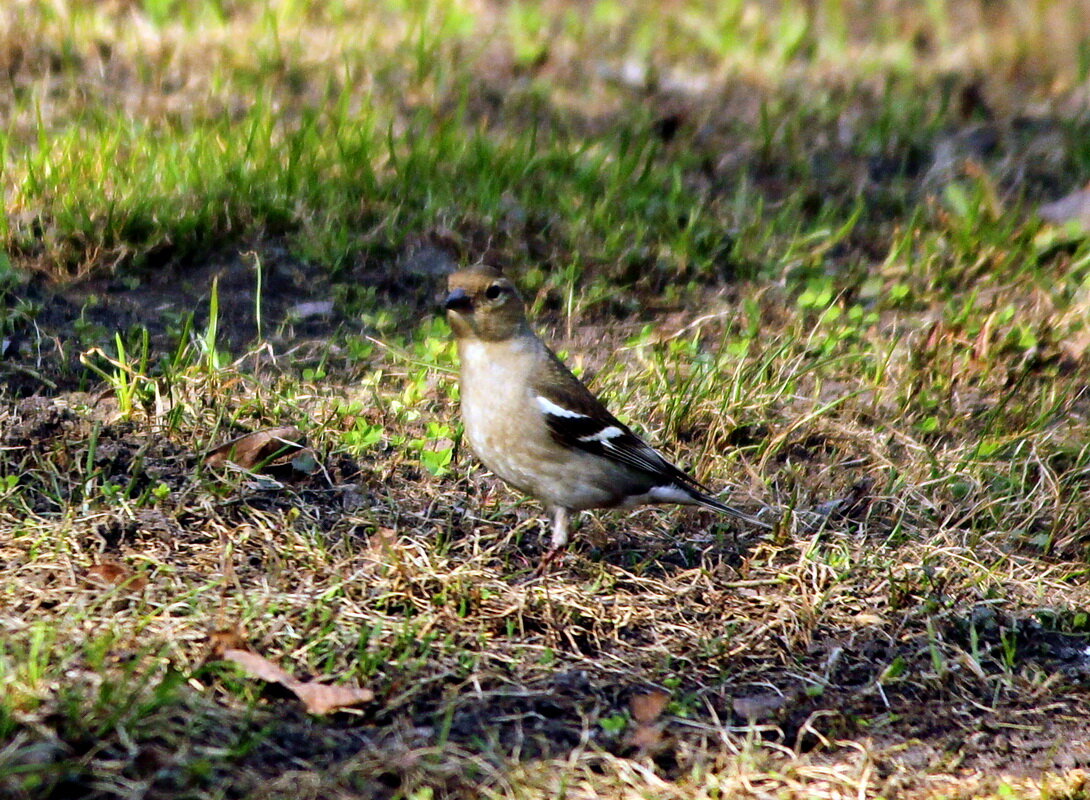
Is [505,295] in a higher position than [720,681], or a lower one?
higher

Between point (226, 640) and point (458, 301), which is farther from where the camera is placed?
point (458, 301)

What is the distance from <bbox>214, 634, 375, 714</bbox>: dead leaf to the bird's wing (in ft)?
4.60

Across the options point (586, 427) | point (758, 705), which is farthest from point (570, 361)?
point (758, 705)

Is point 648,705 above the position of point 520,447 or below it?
below

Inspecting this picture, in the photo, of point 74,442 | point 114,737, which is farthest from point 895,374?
point 114,737

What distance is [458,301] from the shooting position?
5.04 meters

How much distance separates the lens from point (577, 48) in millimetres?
9070

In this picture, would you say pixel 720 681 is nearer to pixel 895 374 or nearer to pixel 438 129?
pixel 895 374

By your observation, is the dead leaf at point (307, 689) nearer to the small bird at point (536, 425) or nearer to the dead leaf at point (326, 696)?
the dead leaf at point (326, 696)

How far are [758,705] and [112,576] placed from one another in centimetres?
205

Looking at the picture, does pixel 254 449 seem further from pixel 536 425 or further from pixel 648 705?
pixel 648 705

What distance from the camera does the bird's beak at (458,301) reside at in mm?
5031

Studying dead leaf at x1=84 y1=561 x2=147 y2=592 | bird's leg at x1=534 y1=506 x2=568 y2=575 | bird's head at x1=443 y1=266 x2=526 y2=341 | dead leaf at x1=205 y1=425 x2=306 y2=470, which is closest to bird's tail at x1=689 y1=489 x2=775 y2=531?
bird's leg at x1=534 y1=506 x2=568 y2=575

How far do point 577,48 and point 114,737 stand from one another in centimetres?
647
